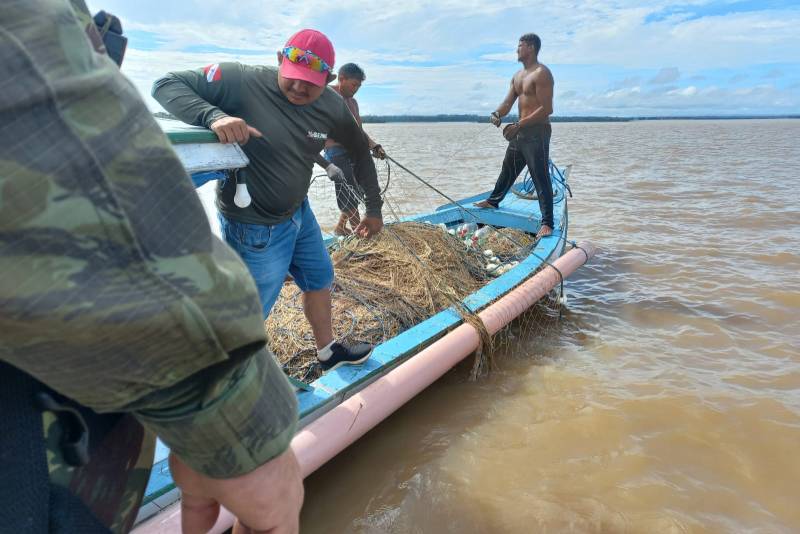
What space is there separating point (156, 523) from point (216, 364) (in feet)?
6.07

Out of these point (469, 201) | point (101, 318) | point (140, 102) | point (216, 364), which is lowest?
point (469, 201)

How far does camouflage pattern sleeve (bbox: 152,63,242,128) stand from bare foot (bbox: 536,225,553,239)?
4269 millimetres

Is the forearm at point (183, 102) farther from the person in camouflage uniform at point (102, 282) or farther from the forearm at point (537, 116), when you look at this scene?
the forearm at point (537, 116)

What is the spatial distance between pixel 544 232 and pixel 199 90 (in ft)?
14.7

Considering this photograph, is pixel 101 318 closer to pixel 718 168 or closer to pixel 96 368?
pixel 96 368

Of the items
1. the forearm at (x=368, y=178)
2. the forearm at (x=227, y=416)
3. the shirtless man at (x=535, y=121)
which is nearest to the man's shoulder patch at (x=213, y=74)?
the forearm at (x=368, y=178)

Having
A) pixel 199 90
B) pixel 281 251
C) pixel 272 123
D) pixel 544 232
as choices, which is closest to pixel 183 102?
pixel 199 90

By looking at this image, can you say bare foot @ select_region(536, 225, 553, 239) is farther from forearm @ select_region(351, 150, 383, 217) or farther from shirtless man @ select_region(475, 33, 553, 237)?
forearm @ select_region(351, 150, 383, 217)

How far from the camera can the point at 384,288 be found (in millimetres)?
4363

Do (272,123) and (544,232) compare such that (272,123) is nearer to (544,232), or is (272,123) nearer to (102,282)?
(102,282)

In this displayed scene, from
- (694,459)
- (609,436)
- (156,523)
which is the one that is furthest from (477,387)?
(156,523)

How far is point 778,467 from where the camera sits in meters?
3.00

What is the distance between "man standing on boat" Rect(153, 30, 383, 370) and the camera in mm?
2369

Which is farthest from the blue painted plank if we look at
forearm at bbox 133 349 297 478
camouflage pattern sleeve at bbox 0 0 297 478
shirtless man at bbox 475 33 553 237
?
camouflage pattern sleeve at bbox 0 0 297 478
